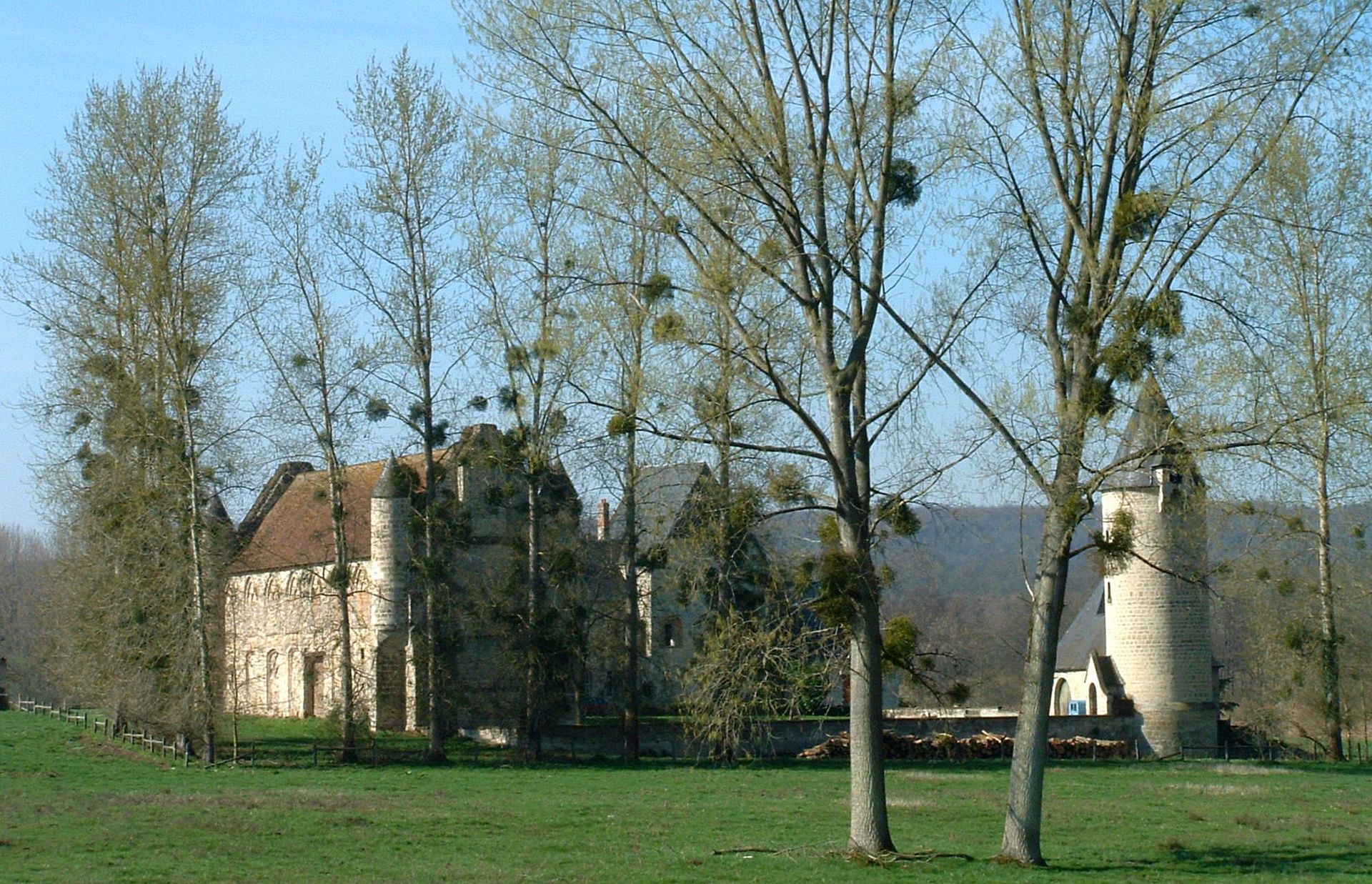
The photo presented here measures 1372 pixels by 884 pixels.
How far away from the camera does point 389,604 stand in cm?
4303

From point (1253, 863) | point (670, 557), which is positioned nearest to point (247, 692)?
point (670, 557)

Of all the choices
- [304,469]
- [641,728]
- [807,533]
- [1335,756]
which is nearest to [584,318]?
[807,533]

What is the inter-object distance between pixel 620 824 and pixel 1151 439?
31.0 feet

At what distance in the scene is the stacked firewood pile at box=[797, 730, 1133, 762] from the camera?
123 ft

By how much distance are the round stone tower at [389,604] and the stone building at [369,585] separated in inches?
1.6

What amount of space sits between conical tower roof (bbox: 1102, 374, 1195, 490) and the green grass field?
13.6 ft

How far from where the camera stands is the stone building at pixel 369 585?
3788 cm

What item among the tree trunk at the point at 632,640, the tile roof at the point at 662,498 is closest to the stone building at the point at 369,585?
the tree trunk at the point at 632,640

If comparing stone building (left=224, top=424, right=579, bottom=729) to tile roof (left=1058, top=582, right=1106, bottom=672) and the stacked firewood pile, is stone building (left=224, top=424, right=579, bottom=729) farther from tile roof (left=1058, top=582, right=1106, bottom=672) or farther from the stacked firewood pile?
tile roof (left=1058, top=582, right=1106, bottom=672)

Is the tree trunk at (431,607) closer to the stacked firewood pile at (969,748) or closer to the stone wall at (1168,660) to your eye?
the stacked firewood pile at (969,748)

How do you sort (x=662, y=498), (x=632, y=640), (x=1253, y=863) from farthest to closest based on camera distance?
(x=632, y=640) < (x=662, y=498) < (x=1253, y=863)

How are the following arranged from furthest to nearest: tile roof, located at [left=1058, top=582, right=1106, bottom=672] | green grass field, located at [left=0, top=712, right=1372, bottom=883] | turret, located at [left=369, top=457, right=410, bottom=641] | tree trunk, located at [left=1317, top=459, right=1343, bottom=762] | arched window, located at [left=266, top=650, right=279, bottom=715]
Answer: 1. tile roof, located at [left=1058, top=582, right=1106, bottom=672]
2. arched window, located at [left=266, top=650, right=279, bottom=715]
3. turret, located at [left=369, top=457, right=410, bottom=641]
4. tree trunk, located at [left=1317, top=459, right=1343, bottom=762]
5. green grass field, located at [left=0, top=712, right=1372, bottom=883]

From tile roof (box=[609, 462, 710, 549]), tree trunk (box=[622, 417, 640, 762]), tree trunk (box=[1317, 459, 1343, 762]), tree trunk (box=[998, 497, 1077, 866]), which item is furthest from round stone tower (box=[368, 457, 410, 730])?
tree trunk (box=[998, 497, 1077, 866])

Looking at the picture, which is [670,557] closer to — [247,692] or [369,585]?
[369,585]
